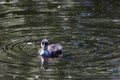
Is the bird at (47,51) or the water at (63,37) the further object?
the bird at (47,51)

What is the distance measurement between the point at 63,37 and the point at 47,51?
1501mm

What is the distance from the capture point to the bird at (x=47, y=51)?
1632 cm

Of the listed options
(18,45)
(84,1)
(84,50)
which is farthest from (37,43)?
(84,1)

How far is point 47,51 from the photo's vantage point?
1670 centimetres

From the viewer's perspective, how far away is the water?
14.9 meters

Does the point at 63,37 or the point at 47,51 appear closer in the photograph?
the point at 47,51

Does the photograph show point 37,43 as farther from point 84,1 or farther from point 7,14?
point 84,1

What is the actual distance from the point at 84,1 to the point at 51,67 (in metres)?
8.55

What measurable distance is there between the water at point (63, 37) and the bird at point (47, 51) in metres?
0.20

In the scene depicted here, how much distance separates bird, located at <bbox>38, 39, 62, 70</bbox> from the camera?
1632 centimetres

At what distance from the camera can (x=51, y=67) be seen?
15305mm

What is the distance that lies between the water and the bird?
204 mm

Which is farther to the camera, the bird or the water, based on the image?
the bird

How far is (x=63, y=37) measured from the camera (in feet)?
59.2
